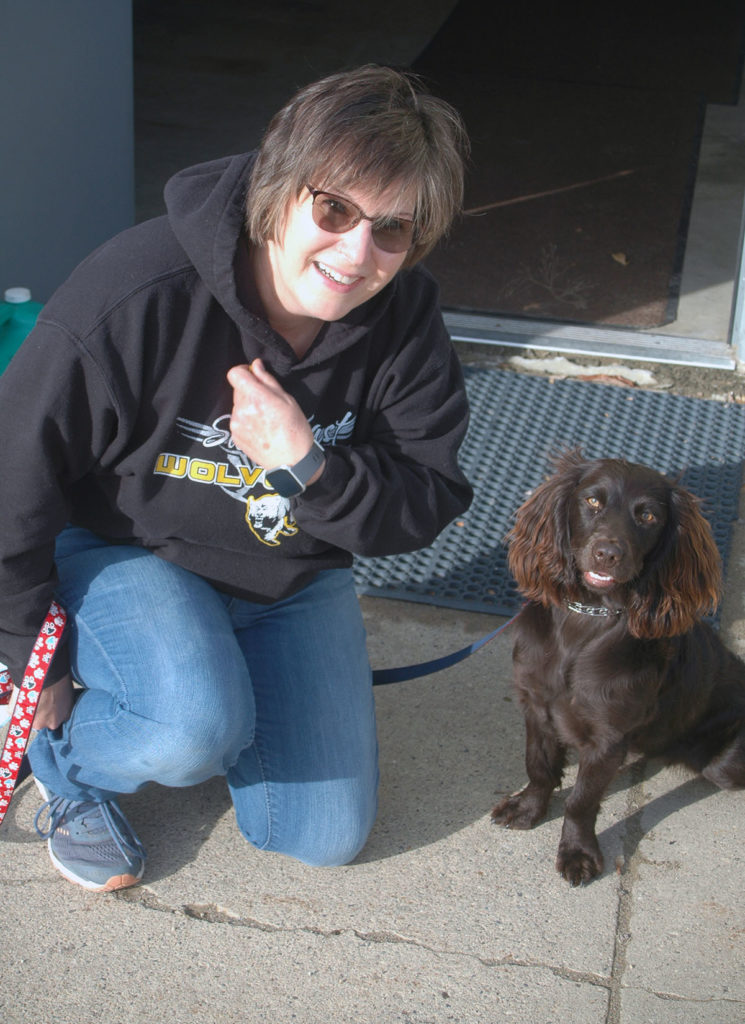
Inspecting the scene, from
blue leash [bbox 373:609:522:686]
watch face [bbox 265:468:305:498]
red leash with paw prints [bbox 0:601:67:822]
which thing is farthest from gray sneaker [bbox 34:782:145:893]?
watch face [bbox 265:468:305:498]

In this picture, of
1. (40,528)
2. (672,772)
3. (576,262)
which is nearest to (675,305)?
(576,262)

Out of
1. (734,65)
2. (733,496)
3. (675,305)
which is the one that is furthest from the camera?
(734,65)

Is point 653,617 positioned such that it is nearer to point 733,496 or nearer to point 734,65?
point 733,496

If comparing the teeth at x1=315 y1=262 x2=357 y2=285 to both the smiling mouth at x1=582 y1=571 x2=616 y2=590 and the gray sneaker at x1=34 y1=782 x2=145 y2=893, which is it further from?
the gray sneaker at x1=34 y1=782 x2=145 y2=893

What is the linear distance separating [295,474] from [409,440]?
0.39m

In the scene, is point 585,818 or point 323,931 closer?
point 323,931

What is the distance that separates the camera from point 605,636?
7.93 ft

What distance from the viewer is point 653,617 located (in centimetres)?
235

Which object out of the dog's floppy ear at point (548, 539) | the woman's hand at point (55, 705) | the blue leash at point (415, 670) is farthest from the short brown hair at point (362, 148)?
the blue leash at point (415, 670)

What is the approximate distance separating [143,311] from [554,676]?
1.19m

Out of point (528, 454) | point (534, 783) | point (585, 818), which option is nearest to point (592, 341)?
point (528, 454)

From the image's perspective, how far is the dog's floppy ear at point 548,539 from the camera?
239cm

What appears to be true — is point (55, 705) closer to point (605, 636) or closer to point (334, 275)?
point (334, 275)

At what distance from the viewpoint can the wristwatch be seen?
6.73 ft
